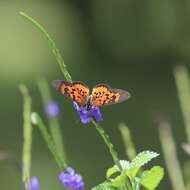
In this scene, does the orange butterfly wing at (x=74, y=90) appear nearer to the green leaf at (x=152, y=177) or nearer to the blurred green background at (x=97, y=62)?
the green leaf at (x=152, y=177)

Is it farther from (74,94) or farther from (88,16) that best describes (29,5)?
(74,94)

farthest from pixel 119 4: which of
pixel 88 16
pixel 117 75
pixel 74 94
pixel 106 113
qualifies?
pixel 74 94

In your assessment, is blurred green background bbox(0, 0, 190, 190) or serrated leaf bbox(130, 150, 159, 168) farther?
blurred green background bbox(0, 0, 190, 190)

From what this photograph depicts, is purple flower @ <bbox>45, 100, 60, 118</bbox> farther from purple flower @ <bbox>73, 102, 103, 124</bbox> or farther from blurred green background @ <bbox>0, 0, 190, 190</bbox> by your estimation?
blurred green background @ <bbox>0, 0, 190, 190</bbox>

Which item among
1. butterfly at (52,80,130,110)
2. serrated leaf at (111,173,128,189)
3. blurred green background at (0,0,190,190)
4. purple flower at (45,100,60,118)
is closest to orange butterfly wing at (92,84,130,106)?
butterfly at (52,80,130,110)

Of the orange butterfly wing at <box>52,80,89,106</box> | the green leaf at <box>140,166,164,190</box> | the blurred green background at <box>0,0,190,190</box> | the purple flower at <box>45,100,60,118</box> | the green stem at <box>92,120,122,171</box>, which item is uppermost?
the orange butterfly wing at <box>52,80,89,106</box>
